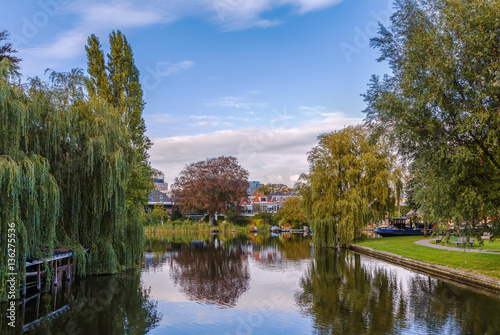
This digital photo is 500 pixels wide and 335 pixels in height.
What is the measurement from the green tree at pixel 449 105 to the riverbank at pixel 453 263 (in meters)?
2.53

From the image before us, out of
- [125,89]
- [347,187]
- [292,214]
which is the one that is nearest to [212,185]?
[292,214]

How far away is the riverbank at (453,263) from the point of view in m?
15.6

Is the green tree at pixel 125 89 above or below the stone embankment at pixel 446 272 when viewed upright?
above

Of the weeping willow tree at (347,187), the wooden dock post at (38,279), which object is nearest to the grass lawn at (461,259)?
the weeping willow tree at (347,187)

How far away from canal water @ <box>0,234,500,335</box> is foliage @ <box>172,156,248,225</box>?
44.7m

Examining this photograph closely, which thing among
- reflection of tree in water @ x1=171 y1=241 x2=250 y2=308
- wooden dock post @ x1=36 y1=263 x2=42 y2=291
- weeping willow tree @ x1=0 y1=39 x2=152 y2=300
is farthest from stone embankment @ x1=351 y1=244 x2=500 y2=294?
wooden dock post @ x1=36 y1=263 x2=42 y2=291

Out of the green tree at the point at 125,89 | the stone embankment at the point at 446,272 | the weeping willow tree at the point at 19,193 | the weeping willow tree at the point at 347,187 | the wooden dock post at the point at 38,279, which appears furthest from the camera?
the weeping willow tree at the point at 347,187

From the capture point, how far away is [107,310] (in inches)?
503

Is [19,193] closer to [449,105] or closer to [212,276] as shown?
[212,276]

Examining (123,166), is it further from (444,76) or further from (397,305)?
(444,76)

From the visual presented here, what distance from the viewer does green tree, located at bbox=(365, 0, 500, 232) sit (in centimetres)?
1319

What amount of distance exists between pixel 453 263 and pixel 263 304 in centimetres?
1079

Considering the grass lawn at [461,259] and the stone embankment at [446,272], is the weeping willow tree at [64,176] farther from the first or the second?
the grass lawn at [461,259]

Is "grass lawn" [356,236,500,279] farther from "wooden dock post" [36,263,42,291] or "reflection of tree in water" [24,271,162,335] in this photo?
"wooden dock post" [36,263,42,291]
